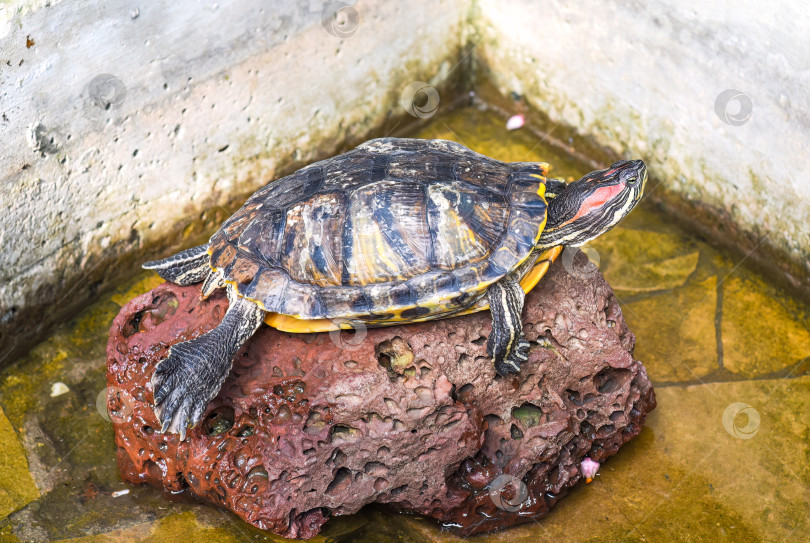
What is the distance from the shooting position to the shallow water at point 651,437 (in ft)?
14.7

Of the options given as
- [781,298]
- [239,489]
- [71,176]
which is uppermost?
A: [71,176]

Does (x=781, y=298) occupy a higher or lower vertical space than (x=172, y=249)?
lower

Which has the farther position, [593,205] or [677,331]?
[677,331]

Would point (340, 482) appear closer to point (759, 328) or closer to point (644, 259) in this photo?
point (644, 259)

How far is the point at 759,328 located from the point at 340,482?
3.36 m

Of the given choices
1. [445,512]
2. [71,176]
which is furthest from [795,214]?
[71,176]

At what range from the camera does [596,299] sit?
455 centimetres

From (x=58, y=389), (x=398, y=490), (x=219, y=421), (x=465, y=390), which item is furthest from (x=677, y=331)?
(x=58, y=389)

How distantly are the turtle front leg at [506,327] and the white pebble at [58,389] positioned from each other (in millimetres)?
3043

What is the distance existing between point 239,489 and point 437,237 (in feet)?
5.90

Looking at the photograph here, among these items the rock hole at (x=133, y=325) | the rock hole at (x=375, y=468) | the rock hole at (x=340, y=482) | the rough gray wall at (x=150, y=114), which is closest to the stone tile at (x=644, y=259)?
the rough gray wall at (x=150, y=114)

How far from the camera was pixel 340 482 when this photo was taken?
4.28m

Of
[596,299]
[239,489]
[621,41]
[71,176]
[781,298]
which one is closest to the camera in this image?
[239,489]

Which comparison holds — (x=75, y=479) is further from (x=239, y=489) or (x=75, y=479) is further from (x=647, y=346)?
(x=647, y=346)
